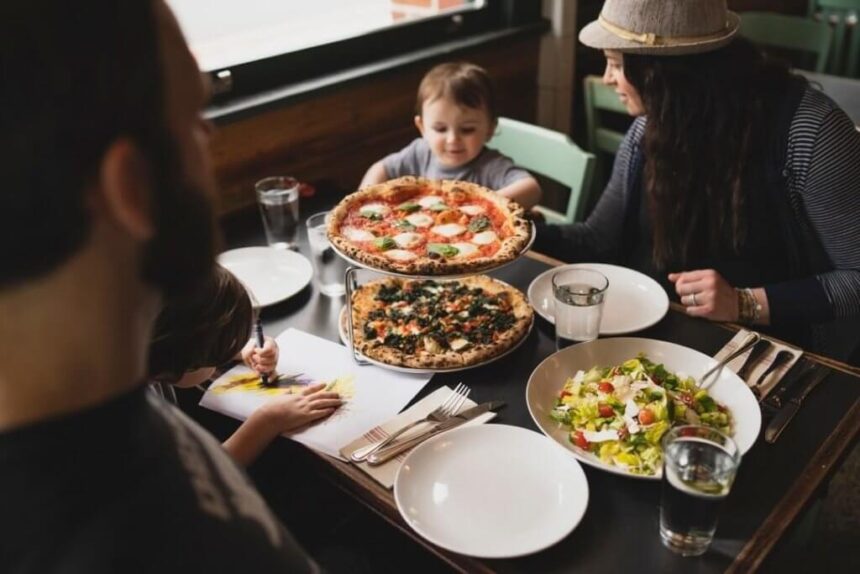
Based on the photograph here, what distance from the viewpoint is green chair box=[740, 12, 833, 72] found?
3.19 metres

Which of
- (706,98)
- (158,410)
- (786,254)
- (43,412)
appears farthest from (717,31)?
(43,412)

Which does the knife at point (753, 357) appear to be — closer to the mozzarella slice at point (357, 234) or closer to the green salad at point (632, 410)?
the green salad at point (632, 410)

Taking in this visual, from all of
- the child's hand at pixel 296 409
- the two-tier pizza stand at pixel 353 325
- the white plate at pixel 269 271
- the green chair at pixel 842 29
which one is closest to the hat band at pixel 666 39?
the two-tier pizza stand at pixel 353 325

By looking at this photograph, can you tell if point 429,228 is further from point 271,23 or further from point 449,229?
point 271,23

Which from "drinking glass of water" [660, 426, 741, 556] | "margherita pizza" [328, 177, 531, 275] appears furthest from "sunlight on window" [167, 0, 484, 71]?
"drinking glass of water" [660, 426, 741, 556]

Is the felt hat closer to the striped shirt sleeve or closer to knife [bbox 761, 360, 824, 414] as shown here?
the striped shirt sleeve

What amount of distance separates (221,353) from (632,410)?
66cm

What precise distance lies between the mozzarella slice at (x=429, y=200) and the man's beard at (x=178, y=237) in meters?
1.03

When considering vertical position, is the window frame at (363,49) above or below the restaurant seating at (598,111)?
above

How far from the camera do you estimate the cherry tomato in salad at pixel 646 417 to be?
3.76 ft

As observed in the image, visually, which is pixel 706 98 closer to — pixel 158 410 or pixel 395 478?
pixel 395 478

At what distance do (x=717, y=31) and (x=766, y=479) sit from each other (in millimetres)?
967

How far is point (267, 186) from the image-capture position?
1824 mm

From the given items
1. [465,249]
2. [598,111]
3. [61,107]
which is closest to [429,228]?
[465,249]
